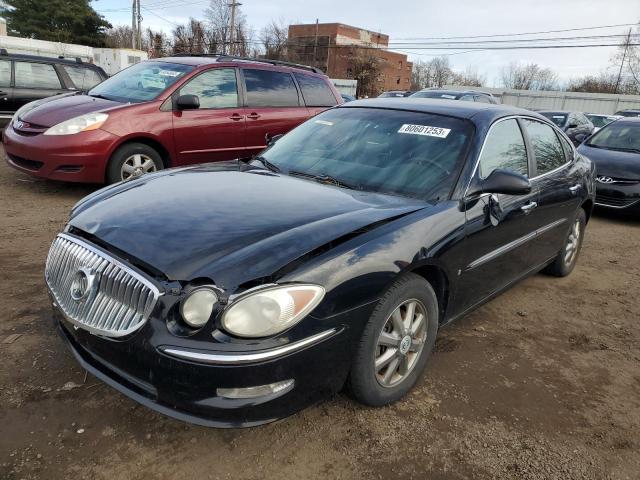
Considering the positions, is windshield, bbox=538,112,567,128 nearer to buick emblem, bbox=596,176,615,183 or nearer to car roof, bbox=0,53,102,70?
buick emblem, bbox=596,176,615,183

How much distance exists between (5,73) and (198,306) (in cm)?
921

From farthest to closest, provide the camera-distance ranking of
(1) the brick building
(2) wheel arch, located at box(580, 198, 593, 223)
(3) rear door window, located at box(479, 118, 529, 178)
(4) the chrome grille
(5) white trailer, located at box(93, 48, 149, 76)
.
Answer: (1) the brick building → (5) white trailer, located at box(93, 48, 149, 76) → (2) wheel arch, located at box(580, 198, 593, 223) → (3) rear door window, located at box(479, 118, 529, 178) → (4) the chrome grille

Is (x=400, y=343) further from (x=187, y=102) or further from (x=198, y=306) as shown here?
(x=187, y=102)

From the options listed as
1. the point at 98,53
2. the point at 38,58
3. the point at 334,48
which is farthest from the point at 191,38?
the point at 38,58

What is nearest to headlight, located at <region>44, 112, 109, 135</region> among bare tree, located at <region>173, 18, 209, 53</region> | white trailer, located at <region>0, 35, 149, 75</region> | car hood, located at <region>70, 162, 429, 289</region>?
car hood, located at <region>70, 162, 429, 289</region>

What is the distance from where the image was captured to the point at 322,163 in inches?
131

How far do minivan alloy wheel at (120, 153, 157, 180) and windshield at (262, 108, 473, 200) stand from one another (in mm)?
2854

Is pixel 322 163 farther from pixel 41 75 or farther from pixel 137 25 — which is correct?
pixel 137 25

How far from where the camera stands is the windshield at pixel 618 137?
8.20m

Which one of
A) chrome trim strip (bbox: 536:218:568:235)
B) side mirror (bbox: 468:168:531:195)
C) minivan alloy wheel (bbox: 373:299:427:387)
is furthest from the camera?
chrome trim strip (bbox: 536:218:568:235)

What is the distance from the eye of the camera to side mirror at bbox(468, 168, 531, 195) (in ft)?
9.61

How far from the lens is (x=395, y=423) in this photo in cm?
249

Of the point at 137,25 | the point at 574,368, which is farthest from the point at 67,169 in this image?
the point at 137,25

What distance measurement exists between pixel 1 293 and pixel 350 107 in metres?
2.90
